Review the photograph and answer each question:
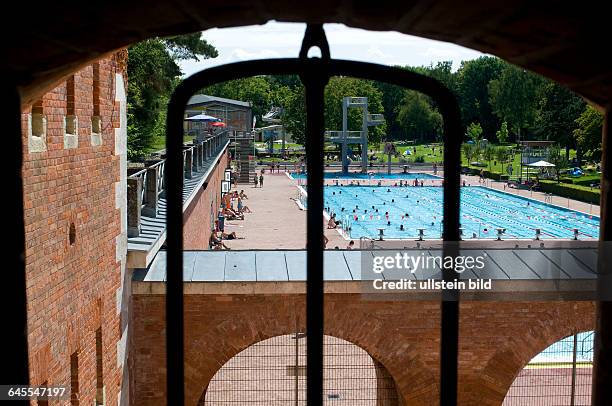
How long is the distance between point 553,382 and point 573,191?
3131 centimetres

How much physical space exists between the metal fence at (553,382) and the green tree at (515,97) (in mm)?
67396

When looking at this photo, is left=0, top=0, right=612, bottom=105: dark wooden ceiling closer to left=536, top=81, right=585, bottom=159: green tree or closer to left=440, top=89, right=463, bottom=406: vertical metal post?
left=440, top=89, right=463, bottom=406: vertical metal post

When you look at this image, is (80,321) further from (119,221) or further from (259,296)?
(259,296)

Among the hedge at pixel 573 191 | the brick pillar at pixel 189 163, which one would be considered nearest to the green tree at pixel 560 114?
the hedge at pixel 573 191

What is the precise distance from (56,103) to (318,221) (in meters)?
4.92

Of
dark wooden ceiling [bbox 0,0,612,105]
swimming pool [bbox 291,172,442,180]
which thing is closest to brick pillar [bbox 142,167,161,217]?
dark wooden ceiling [bbox 0,0,612,105]

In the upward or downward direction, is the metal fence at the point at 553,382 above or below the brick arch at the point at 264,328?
below

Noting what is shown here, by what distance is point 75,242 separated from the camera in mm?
7082

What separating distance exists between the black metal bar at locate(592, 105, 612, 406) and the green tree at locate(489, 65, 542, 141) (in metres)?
82.5

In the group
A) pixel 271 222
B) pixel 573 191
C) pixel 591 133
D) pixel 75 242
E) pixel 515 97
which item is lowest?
pixel 271 222

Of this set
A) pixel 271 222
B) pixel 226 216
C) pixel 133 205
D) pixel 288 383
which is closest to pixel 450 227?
pixel 133 205

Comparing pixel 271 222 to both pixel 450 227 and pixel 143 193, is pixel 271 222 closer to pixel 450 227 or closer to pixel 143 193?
pixel 143 193

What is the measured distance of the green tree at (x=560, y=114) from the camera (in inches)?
2621

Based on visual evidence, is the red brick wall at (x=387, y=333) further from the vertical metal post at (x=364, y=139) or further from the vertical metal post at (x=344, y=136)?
the vertical metal post at (x=364, y=139)
